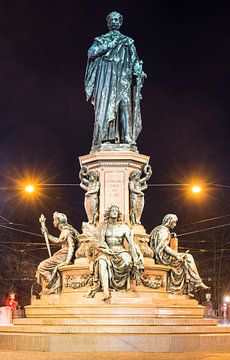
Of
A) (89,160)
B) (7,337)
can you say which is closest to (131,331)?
(7,337)

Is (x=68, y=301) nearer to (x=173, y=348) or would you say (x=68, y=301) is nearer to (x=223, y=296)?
(x=173, y=348)

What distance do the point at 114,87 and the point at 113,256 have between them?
19.3 ft

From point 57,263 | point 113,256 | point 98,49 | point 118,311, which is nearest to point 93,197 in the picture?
point 57,263

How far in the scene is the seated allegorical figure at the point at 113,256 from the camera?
15.9 m

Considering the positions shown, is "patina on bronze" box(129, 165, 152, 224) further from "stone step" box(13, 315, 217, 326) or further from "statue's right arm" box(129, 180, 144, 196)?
"stone step" box(13, 315, 217, 326)

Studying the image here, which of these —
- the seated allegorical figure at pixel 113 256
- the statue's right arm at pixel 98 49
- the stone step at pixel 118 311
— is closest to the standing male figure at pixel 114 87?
the statue's right arm at pixel 98 49

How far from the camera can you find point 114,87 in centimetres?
1967

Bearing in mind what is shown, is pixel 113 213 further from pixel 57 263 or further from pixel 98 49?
pixel 98 49

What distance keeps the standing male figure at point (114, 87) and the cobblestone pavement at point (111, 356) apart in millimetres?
8066

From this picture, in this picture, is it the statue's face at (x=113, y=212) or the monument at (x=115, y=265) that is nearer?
the monument at (x=115, y=265)

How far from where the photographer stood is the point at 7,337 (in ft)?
44.9

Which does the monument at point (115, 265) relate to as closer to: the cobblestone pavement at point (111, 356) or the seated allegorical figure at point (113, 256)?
the seated allegorical figure at point (113, 256)

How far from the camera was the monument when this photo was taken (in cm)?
1359

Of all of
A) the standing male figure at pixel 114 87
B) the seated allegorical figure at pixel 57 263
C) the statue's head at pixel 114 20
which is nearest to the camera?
the seated allegorical figure at pixel 57 263
